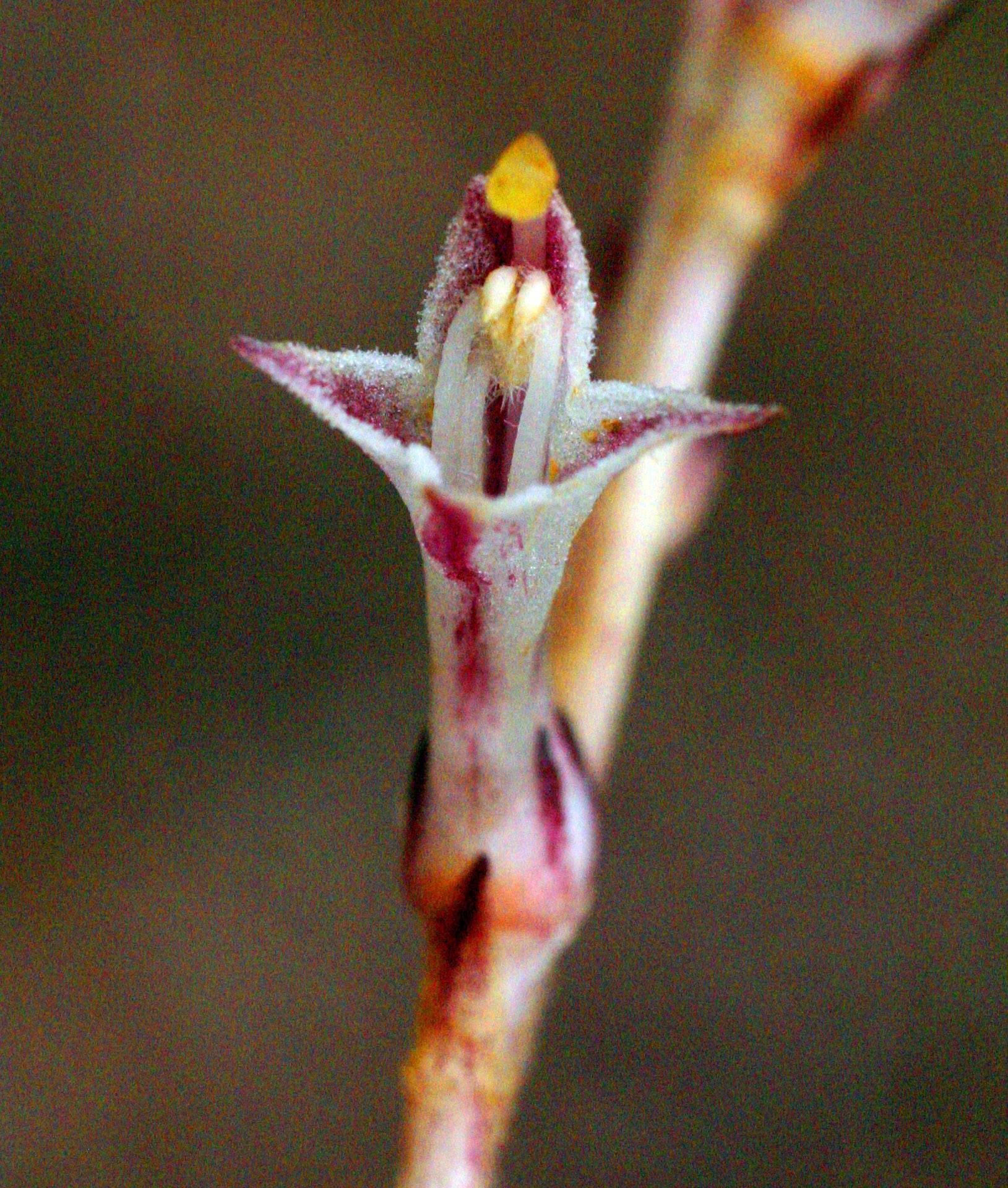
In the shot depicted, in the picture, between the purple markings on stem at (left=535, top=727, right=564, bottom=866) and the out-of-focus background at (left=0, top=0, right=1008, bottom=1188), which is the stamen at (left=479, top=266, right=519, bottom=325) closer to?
the purple markings on stem at (left=535, top=727, right=564, bottom=866)

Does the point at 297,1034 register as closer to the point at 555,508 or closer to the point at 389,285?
the point at 389,285

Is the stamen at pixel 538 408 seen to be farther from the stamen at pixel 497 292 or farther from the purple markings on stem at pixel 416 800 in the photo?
the purple markings on stem at pixel 416 800

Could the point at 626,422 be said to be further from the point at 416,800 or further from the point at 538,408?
the point at 416,800

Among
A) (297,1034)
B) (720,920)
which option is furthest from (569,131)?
(297,1034)

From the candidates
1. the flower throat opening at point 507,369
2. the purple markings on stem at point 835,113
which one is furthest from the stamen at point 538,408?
the purple markings on stem at point 835,113

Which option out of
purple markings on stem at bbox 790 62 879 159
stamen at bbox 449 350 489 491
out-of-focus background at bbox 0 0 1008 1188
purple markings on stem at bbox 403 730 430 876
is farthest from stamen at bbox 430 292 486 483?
out-of-focus background at bbox 0 0 1008 1188
